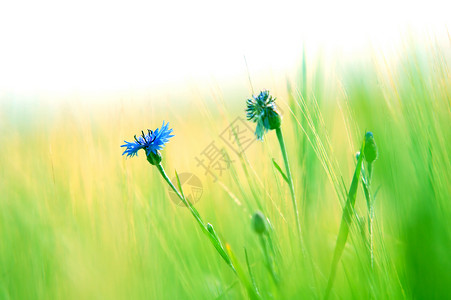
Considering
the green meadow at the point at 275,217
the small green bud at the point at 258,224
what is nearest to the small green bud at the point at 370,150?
the green meadow at the point at 275,217

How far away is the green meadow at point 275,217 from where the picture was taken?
45 centimetres

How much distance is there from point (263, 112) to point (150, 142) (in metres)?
0.19

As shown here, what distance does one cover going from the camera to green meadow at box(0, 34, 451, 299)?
1.47 ft

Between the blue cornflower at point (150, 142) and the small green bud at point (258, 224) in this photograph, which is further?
the blue cornflower at point (150, 142)

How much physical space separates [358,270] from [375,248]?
30 millimetres

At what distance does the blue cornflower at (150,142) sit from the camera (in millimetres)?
667

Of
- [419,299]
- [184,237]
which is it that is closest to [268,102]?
[184,237]

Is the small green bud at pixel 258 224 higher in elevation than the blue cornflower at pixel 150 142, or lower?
lower

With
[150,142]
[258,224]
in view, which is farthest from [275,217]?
[150,142]

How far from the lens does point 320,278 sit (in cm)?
44

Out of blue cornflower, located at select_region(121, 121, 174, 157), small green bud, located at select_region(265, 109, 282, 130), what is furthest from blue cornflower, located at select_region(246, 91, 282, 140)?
blue cornflower, located at select_region(121, 121, 174, 157)

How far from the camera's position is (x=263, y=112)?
0.66 metres

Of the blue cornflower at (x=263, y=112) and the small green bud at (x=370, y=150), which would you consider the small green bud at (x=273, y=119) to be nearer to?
the blue cornflower at (x=263, y=112)

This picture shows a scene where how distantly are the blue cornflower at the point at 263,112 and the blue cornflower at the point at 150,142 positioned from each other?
14 cm
